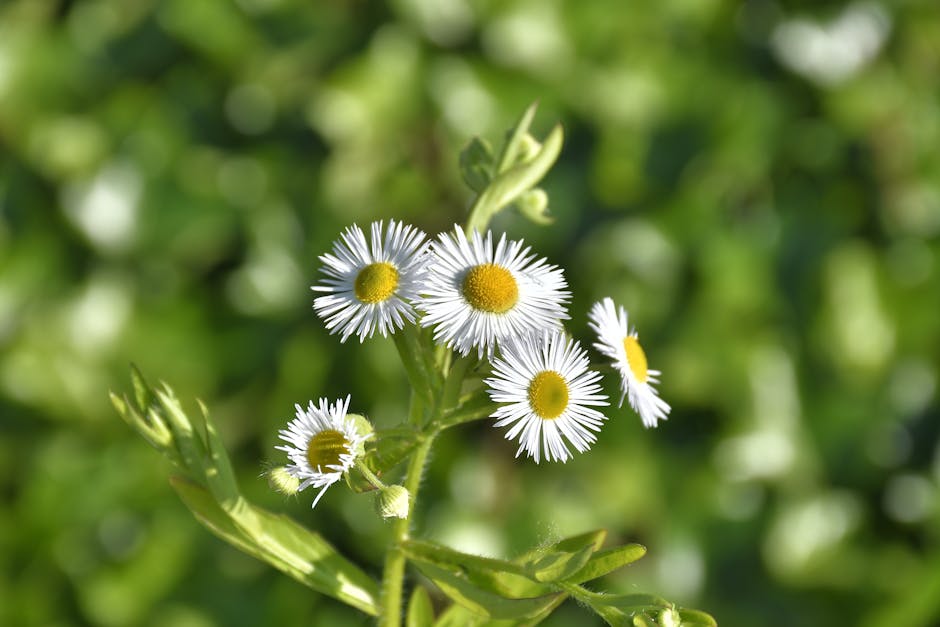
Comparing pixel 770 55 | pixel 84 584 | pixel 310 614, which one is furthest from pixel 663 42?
pixel 84 584

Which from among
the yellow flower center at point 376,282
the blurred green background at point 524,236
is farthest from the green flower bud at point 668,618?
the blurred green background at point 524,236

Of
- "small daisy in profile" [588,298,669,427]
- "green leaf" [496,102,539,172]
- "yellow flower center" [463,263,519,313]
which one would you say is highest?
"green leaf" [496,102,539,172]

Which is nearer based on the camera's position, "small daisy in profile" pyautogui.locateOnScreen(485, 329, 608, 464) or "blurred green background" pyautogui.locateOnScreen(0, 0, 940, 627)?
"small daisy in profile" pyautogui.locateOnScreen(485, 329, 608, 464)

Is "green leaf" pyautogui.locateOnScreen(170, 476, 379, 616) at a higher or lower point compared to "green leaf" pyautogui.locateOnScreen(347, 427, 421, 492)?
lower

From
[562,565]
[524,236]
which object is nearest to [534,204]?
[562,565]

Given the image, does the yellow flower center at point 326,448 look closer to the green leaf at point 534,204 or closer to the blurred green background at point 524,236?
the green leaf at point 534,204

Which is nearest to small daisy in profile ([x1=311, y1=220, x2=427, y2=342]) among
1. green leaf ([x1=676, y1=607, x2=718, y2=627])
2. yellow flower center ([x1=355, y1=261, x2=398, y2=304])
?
yellow flower center ([x1=355, y1=261, x2=398, y2=304])

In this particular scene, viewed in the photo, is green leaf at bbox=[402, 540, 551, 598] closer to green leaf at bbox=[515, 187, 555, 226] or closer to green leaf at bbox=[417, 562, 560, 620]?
green leaf at bbox=[417, 562, 560, 620]

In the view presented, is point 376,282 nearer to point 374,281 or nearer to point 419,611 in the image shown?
point 374,281
